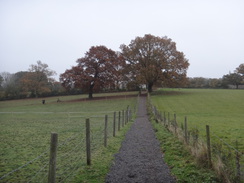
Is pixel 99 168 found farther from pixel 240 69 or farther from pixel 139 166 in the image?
A: pixel 240 69

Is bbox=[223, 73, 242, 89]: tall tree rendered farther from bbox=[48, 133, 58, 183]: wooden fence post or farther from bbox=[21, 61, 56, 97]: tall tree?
bbox=[48, 133, 58, 183]: wooden fence post

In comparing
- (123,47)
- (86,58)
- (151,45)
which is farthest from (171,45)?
(86,58)

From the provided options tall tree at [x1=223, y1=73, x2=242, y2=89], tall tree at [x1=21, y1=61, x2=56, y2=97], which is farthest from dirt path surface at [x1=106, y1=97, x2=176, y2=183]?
tall tree at [x1=223, y1=73, x2=242, y2=89]

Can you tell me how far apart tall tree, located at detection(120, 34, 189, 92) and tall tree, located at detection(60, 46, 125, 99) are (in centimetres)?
389

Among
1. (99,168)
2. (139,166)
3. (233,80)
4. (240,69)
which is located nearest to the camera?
(99,168)

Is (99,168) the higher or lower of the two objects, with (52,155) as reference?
lower

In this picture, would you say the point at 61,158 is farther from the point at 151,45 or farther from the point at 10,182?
the point at 151,45

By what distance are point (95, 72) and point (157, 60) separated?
14.9m

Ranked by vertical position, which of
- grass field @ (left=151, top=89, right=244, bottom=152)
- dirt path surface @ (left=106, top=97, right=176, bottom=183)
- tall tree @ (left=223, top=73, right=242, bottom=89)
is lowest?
grass field @ (left=151, top=89, right=244, bottom=152)

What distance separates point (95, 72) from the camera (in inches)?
2079

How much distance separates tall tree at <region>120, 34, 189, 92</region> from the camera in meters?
51.8

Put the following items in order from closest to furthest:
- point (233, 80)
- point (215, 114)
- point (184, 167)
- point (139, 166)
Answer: point (184, 167) < point (139, 166) < point (215, 114) < point (233, 80)

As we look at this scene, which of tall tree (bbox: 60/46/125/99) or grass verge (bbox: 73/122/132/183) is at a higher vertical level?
tall tree (bbox: 60/46/125/99)

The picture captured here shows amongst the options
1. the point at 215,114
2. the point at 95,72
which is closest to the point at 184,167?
the point at 215,114
